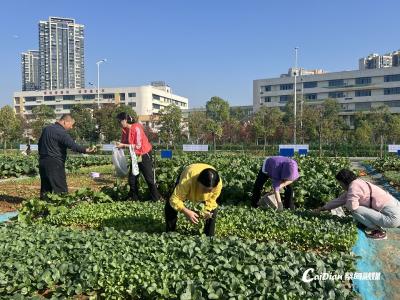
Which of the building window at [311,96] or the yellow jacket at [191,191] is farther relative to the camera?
the building window at [311,96]

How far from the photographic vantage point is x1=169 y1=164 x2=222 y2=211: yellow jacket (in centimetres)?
458

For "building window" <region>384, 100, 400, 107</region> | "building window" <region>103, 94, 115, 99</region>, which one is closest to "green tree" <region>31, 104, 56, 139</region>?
"building window" <region>103, 94, 115, 99</region>

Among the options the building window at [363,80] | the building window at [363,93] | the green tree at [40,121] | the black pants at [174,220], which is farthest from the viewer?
the building window at [363,80]

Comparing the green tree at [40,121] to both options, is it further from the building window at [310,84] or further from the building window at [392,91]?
the building window at [392,91]

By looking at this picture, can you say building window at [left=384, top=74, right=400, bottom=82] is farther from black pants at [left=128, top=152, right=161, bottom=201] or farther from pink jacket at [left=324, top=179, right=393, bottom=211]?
pink jacket at [left=324, top=179, right=393, bottom=211]

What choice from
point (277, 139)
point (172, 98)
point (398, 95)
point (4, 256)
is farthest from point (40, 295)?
point (172, 98)

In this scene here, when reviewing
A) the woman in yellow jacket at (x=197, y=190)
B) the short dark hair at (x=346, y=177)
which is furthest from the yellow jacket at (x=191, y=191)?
the short dark hair at (x=346, y=177)

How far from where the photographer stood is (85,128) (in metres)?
46.2

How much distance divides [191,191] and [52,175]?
369cm

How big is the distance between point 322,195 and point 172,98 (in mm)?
104928

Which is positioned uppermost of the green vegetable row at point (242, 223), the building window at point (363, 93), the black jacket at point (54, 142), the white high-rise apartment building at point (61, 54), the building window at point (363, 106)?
the white high-rise apartment building at point (61, 54)

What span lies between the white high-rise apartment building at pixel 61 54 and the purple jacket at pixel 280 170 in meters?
93.6

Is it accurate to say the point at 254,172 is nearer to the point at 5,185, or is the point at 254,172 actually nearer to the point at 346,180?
the point at 346,180

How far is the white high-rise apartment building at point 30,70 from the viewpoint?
11819 cm
